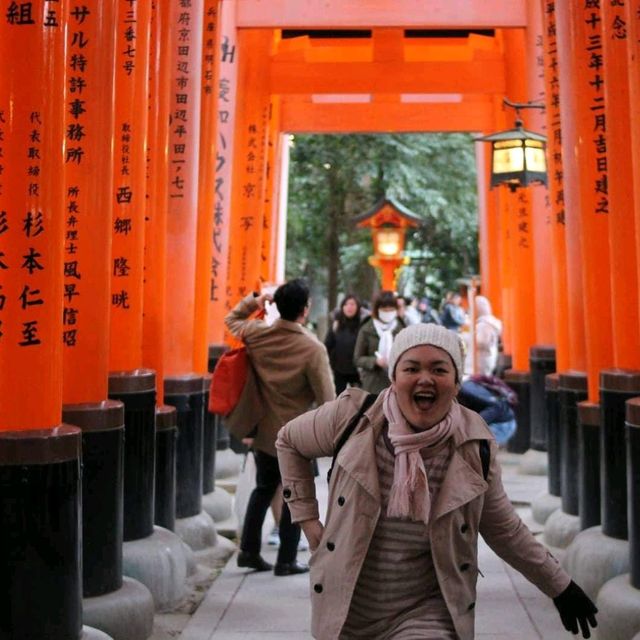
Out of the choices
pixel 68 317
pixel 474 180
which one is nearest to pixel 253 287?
pixel 68 317

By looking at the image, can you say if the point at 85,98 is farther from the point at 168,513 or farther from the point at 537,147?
the point at 537,147

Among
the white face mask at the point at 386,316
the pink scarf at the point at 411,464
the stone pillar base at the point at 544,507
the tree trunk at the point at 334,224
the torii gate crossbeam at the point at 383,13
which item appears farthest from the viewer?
the tree trunk at the point at 334,224

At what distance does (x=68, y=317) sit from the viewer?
5219mm

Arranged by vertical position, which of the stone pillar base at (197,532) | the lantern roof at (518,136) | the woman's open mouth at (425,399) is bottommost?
the stone pillar base at (197,532)

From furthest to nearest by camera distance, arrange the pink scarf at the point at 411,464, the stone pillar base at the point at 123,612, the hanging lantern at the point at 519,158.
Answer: the hanging lantern at the point at 519,158 < the stone pillar base at the point at 123,612 < the pink scarf at the point at 411,464

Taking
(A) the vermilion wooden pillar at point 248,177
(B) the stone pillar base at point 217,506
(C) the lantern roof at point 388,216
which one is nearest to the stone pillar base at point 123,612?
(B) the stone pillar base at point 217,506

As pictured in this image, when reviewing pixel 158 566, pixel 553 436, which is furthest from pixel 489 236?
pixel 158 566

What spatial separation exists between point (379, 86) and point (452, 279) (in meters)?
14.5

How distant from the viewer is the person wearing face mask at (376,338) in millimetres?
9625

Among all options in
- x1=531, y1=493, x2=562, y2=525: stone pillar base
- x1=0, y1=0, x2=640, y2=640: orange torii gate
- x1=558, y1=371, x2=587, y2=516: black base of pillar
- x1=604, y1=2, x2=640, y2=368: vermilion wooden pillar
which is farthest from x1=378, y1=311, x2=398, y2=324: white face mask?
x1=604, y1=2, x2=640, y2=368: vermilion wooden pillar

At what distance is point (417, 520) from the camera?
122 inches

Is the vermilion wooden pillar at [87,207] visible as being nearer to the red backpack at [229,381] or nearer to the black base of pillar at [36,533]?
the black base of pillar at [36,533]

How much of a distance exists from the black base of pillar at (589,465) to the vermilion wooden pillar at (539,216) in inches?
150

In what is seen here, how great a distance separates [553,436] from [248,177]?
5797 mm
